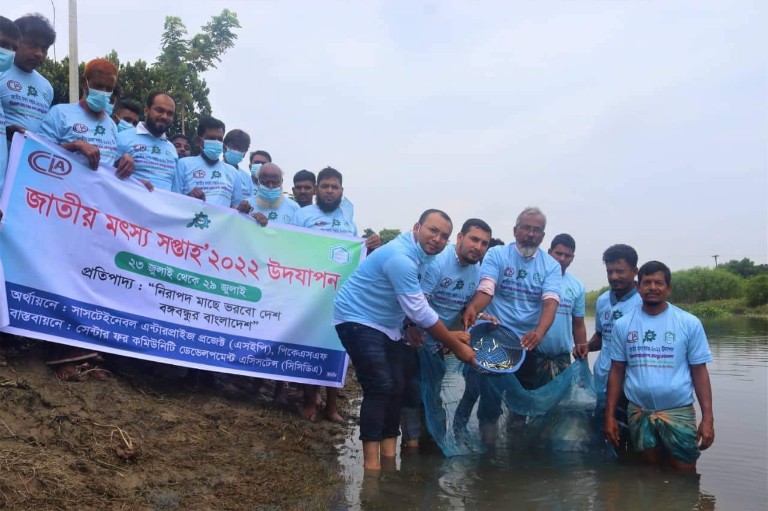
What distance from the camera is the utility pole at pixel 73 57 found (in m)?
11.9

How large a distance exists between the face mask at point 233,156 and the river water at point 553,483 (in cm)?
297

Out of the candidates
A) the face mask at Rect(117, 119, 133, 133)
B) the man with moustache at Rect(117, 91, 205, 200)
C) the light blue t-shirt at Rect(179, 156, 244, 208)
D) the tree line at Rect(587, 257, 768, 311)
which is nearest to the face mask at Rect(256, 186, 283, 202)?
the light blue t-shirt at Rect(179, 156, 244, 208)

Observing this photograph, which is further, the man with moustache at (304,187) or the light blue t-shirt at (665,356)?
the man with moustache at (304,187)

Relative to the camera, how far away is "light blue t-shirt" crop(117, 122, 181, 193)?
519 centimetres

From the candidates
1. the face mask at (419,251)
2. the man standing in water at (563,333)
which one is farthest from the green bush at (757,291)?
the face mask at (419,251)

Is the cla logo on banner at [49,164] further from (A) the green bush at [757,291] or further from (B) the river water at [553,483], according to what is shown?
(A) the green bush at [757,291]

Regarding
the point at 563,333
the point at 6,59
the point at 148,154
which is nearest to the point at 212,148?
the point at 148,154

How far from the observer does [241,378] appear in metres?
5.73

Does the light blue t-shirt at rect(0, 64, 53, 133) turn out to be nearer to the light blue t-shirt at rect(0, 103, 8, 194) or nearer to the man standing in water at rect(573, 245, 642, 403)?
the light blue t-shirt at rect(0, 103, 8, 194)

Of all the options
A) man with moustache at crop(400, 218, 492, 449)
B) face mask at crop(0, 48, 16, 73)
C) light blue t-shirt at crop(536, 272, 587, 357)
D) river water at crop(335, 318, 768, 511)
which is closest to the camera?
river water at crop(335, 318, 768, 511)

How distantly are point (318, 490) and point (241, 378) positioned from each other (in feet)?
6.60

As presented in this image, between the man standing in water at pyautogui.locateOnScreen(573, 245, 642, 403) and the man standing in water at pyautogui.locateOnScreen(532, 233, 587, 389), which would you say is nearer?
the man standing in water at pyautogui.locateOnScreen(573, 245, 642, 403)

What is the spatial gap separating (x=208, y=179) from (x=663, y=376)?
414 cm

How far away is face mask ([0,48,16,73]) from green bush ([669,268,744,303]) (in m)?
45.4
